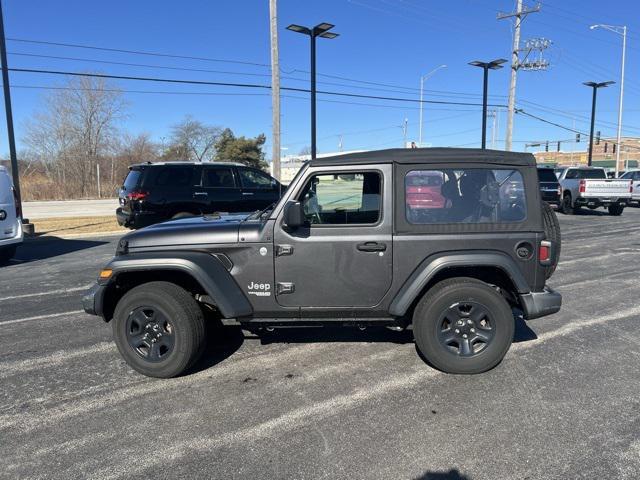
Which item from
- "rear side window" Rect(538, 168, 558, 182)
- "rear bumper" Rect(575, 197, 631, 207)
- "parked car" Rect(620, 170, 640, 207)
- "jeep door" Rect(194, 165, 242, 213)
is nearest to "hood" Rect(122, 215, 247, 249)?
"jeep door" Rect(194, 165, 242, 213)

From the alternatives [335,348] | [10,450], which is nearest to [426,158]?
[335,348]

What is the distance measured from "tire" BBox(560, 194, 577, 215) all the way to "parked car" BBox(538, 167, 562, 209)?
75cm

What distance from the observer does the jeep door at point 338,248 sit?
389 cm

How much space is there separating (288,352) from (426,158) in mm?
2136

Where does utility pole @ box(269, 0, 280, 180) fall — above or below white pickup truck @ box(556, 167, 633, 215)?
above

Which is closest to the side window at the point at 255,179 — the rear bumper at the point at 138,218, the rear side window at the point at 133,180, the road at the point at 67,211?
the rear bumper at the point at 138,218

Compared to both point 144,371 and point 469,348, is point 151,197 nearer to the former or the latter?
point 144,371

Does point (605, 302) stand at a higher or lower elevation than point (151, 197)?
lower

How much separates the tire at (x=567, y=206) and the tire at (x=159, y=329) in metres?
19.1

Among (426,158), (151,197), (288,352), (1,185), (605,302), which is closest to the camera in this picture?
(426,158)

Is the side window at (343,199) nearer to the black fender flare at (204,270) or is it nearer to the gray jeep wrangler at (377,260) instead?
the gray jeep wrangler at (377,260)

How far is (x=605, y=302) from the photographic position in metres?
6.10

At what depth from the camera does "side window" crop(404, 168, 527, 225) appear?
3928 millimetres

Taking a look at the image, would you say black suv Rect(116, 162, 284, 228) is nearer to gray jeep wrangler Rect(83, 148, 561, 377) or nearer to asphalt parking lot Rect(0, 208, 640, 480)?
asphalt parking lot Rect(0, 208, 640, 480)
